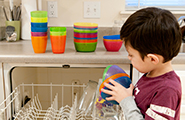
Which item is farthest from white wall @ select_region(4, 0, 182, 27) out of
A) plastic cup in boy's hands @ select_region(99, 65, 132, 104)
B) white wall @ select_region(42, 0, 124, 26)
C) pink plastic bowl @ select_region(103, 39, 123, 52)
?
plastic cup in boy's hands @ select_region(99, 65, 132, 104)

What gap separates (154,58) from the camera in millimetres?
757

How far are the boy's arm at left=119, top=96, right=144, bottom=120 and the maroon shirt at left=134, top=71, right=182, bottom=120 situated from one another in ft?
0.09

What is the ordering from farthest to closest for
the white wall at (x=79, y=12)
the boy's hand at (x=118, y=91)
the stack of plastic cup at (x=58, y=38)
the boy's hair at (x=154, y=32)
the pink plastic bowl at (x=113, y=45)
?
the white wall at (x=79, y=12) → the pink plastic bowl at (x=113, y=45) → the stack of plastic cup at (x=58, y=38) → the boy's hand at (x=118, y=91) → the boy's hair at (x=154, y=32)

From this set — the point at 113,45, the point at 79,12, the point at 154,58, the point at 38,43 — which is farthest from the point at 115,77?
the point at 79,12

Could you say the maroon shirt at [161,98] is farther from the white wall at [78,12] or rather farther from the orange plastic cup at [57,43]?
the white wall at [78,12]

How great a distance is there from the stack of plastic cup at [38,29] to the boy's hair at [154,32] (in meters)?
0.57

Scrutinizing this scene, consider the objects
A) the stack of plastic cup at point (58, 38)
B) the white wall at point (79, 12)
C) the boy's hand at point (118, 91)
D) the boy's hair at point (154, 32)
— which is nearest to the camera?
the boy's hair at point (154, 32)

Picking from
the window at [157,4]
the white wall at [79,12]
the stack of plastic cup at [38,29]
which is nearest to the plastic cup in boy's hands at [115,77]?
the stack of plastic cup at [38,29]

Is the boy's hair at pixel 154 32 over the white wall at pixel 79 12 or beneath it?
beneath

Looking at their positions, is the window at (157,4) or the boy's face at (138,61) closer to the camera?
the boy's face at (138,61)

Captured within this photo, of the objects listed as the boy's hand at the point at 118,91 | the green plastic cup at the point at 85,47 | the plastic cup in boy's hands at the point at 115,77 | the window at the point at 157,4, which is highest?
the window at the point at 157,4

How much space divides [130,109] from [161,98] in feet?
0.42

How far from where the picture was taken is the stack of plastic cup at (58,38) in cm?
115

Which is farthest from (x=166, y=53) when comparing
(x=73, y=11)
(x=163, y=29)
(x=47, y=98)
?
(x=47, y=98)
